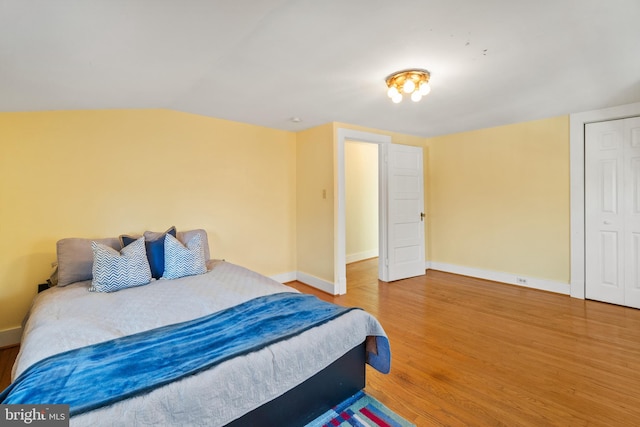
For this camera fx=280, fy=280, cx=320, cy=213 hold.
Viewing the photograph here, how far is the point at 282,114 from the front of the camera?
330 centimetres

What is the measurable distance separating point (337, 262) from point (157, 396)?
9.14 feet

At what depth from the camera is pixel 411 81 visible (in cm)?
222

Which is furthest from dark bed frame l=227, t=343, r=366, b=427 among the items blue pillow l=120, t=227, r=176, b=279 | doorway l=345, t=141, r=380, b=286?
doorway l=345, t=141, r=380, b=286

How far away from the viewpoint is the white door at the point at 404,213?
4.20 meters

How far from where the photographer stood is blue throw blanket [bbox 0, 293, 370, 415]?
40.6 inches

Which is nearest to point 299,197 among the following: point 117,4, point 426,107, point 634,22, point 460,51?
point 426,107

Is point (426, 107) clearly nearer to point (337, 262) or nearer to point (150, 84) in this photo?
point (337, 262)

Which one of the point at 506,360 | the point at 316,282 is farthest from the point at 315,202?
the point at 506,360

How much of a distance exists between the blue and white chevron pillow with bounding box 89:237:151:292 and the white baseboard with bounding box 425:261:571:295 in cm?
432

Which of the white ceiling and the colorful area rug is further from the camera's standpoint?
the colorful area rug

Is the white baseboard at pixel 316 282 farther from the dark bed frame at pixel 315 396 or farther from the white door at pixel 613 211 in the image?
the white door at pixel 613 211

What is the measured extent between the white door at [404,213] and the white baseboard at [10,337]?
4.06 meters

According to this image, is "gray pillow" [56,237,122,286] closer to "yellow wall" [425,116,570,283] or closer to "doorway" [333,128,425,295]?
"doorway" [333,128,425,295]

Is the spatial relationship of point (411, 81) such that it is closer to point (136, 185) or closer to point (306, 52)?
point (306, 52)
